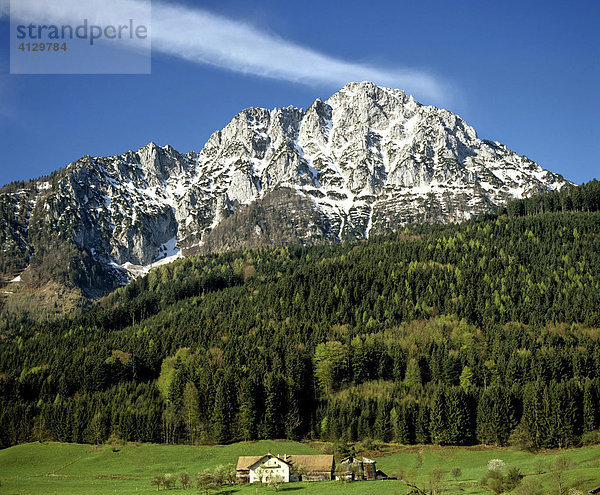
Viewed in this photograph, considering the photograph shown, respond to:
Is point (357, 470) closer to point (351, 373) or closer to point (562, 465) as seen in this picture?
point (562, 465)

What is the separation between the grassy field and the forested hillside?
22.7 ft

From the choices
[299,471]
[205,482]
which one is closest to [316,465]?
[299,471]

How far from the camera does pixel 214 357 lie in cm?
16825

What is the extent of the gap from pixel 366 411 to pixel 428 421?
46.7ft

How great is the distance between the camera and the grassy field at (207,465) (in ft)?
295

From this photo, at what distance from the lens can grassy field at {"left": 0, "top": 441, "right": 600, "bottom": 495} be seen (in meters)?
90.0

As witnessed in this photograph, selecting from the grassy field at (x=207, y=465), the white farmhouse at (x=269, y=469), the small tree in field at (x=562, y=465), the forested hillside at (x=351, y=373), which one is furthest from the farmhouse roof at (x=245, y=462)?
the small tree in field at (x=562, y=465)

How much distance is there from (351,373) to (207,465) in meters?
56.4

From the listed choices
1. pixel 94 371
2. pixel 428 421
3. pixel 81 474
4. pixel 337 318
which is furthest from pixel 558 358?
pixel 94 371

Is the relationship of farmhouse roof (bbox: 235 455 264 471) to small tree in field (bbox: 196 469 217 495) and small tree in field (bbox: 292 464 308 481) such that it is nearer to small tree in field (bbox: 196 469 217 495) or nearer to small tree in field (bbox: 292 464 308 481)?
small tree in field (bbox: 292 464 308 481)

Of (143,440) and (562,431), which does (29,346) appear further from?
(562,431)

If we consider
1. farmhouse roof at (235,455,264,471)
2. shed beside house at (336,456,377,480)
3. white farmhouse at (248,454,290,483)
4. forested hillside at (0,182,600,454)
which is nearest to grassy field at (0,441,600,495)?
white farmhouse at (248,454,290,483)

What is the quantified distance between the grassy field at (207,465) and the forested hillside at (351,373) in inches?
273

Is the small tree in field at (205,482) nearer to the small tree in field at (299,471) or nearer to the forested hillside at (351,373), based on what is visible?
the small tree in field at (299,471)
